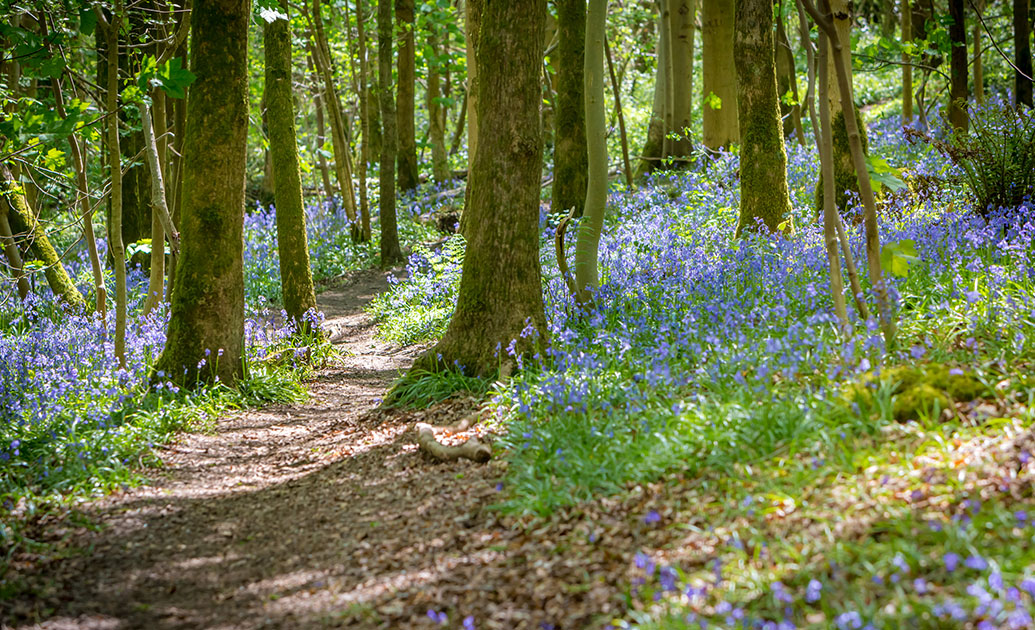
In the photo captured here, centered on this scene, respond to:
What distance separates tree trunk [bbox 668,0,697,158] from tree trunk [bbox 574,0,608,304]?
26.2 feet

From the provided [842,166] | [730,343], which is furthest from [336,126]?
[730,343]

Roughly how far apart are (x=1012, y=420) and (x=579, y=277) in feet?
13.7

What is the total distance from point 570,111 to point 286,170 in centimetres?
355

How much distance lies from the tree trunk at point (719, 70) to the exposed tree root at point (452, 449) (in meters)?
9.67

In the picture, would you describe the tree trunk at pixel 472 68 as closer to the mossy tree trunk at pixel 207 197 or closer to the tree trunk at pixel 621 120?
the tree trunk at pixel 621 120

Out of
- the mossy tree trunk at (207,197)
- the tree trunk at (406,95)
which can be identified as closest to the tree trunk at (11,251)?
the mossy tree trunk at (207,197)

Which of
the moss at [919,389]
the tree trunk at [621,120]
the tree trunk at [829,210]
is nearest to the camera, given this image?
the moss at [919,389]

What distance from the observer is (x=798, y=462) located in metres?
3.54

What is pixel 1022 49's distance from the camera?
9367mm

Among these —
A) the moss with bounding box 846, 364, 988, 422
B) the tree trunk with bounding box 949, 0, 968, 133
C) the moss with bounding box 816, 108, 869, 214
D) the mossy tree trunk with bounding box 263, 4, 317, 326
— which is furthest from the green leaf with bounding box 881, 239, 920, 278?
the mossy tree trunk with bounding box 263, 4, 317, 326

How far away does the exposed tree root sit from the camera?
4.77m

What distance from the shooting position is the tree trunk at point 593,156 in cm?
669

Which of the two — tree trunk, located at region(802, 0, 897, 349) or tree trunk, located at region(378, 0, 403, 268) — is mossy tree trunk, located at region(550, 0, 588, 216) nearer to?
tree trunk, located at region(378, 0, 403, 268)

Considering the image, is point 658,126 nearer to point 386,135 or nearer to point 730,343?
point 386,135
